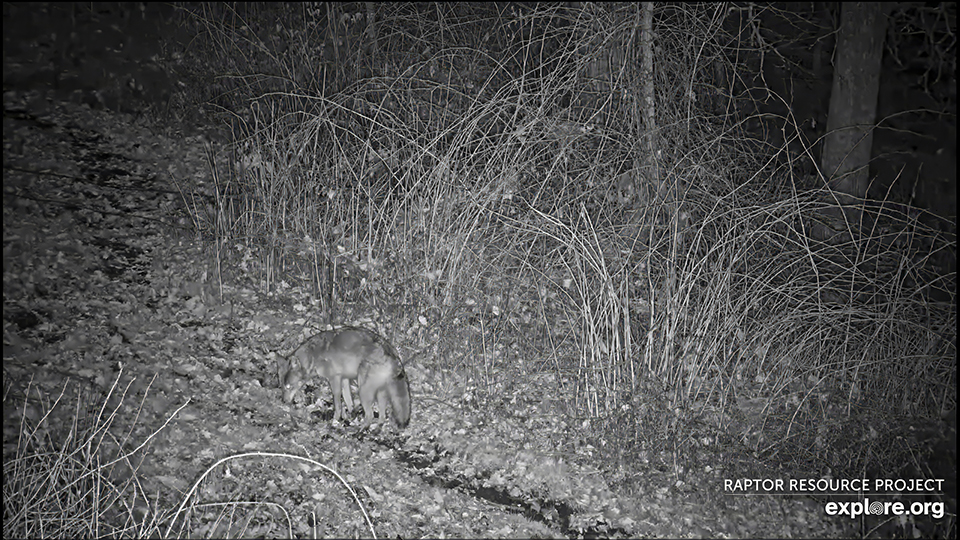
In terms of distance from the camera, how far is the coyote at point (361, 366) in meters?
4.39

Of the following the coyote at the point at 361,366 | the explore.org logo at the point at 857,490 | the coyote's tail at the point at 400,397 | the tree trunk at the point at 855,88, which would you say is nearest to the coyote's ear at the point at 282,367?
the coyote at the point at 361,366

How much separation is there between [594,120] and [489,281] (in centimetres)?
162

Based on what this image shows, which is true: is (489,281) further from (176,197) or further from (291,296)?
(176,197)

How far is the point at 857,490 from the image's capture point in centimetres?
427

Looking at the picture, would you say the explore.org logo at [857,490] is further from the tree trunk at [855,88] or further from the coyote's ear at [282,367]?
the tree trunk at [855,88]

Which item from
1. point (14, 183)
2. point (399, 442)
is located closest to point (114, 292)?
point (14, 183)

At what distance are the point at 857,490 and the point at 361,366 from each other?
2881 millimetres

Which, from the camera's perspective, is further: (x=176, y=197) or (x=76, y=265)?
(x=176, y=197)

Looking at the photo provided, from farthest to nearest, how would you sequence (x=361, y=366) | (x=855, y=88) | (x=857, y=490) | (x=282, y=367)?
(x=855, y=88)
(x=282, y=367)
(x=361, y=366)
(x=857, y=490)

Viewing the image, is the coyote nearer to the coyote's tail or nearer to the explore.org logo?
the coyote's tail

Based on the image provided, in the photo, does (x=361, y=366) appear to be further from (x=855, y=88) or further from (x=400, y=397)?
(x=855, y=88)

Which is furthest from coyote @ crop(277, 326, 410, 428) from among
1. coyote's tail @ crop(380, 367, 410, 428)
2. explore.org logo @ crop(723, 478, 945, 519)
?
explore.org logo @ crop(723, 478, 945, 519)

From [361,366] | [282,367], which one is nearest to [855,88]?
[361,366]

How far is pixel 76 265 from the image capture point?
6102mm
